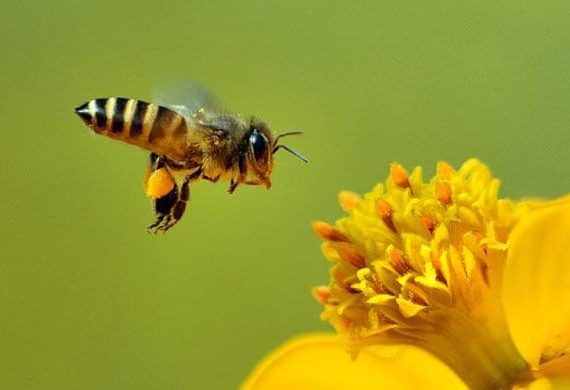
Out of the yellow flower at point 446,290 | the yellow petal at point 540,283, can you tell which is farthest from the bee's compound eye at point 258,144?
the yellow petal at point 540,283

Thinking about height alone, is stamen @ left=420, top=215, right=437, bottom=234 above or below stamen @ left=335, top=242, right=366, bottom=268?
above

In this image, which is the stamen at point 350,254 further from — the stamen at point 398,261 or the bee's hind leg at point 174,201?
the bee's hind leg at point 174,201

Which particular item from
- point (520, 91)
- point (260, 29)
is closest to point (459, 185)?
point (520, 91)

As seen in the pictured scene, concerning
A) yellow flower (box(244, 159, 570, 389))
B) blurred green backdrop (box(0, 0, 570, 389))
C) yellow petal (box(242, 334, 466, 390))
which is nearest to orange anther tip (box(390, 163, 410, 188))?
yellow flower (box(244, 159, 570, 389))

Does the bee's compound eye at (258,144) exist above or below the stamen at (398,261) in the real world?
above

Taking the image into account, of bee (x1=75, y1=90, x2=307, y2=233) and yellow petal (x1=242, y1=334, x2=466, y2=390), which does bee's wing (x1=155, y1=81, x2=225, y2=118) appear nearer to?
bee (x1=75, y1=90, x2=307, y2=233)
